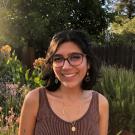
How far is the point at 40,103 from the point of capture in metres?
3.01

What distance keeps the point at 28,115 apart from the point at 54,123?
6.4 inches

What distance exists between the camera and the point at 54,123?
9.81ft

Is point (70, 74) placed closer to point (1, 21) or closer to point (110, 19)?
point (1, 21)

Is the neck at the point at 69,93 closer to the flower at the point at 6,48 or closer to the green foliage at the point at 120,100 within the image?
the green foliage at the point at 120,100

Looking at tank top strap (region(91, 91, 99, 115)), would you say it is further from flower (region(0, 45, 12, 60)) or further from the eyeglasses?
flower (region(0, 45, 12, 60))

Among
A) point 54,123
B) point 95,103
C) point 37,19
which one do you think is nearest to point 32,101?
point 54,123

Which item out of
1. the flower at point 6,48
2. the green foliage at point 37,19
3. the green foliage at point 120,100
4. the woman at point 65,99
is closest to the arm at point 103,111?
→ the woman at point 65,99

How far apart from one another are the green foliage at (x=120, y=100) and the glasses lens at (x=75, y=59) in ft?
17.2

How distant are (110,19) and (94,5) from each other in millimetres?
1364

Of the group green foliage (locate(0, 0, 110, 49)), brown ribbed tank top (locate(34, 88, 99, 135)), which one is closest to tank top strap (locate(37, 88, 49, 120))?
brown ribbed tank top (locate(34, 88, 99, 135))

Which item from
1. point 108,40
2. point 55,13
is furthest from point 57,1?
point 108,40

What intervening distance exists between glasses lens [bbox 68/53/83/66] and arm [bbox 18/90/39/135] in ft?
1.02

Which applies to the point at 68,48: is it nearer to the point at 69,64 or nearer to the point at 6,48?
the point at 69,64

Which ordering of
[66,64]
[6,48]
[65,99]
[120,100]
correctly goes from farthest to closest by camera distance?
[6,48]
[120,100]
[65,99]
[66,64]
